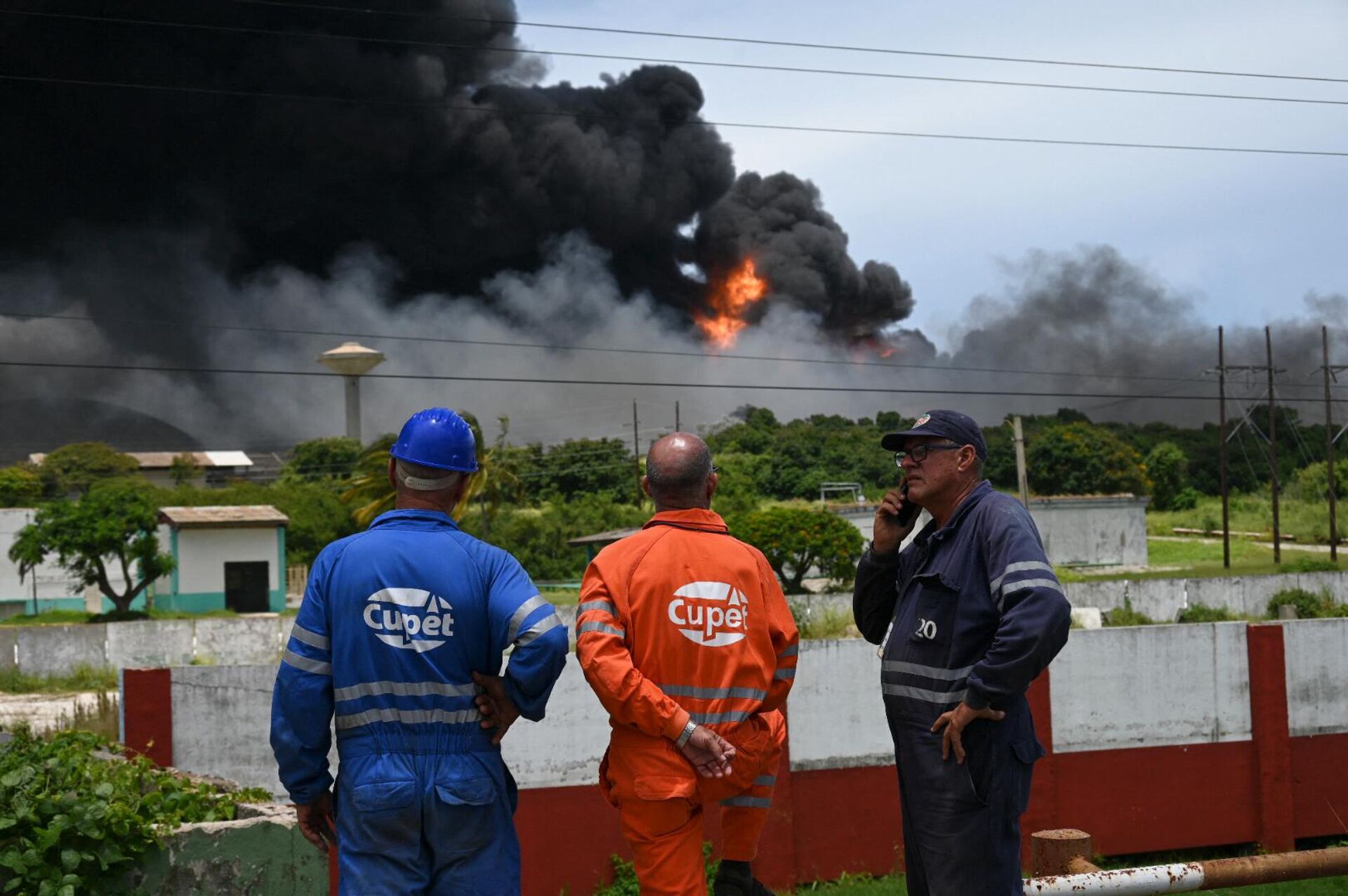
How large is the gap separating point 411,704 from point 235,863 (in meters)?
1.52

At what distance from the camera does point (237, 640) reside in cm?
2869

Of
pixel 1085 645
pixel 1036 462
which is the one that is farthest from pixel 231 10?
pixel 1085 645

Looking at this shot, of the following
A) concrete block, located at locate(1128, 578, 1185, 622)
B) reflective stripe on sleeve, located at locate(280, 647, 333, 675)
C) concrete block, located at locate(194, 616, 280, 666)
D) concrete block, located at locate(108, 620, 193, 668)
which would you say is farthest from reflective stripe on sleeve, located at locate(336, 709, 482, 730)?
concrete block, located at locate(1128, 578, 1185, 622)

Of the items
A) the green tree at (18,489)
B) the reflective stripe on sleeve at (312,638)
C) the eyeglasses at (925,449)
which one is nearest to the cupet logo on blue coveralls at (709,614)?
Result: the eyeglasses at (925,449)

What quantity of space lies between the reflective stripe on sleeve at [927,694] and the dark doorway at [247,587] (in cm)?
4260

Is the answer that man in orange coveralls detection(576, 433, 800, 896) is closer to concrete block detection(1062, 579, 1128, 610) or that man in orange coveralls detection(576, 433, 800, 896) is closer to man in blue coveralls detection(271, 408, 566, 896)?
man in blue coveralls detection(271, 408, 566, 896)

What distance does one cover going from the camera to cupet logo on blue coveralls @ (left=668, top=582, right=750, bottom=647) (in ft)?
12.1

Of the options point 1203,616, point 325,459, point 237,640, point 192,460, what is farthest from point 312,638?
point 192,460

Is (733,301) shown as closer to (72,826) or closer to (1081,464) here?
(1081,464)

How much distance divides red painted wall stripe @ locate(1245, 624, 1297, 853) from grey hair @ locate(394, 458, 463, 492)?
38.9 feet

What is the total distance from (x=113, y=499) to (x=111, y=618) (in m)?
3.77

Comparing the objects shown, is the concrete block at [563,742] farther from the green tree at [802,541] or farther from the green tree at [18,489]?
the green tree at [18,489]

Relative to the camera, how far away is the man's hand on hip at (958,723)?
3.34m

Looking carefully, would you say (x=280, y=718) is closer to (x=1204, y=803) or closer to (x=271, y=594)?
(x=1204, y=803)
